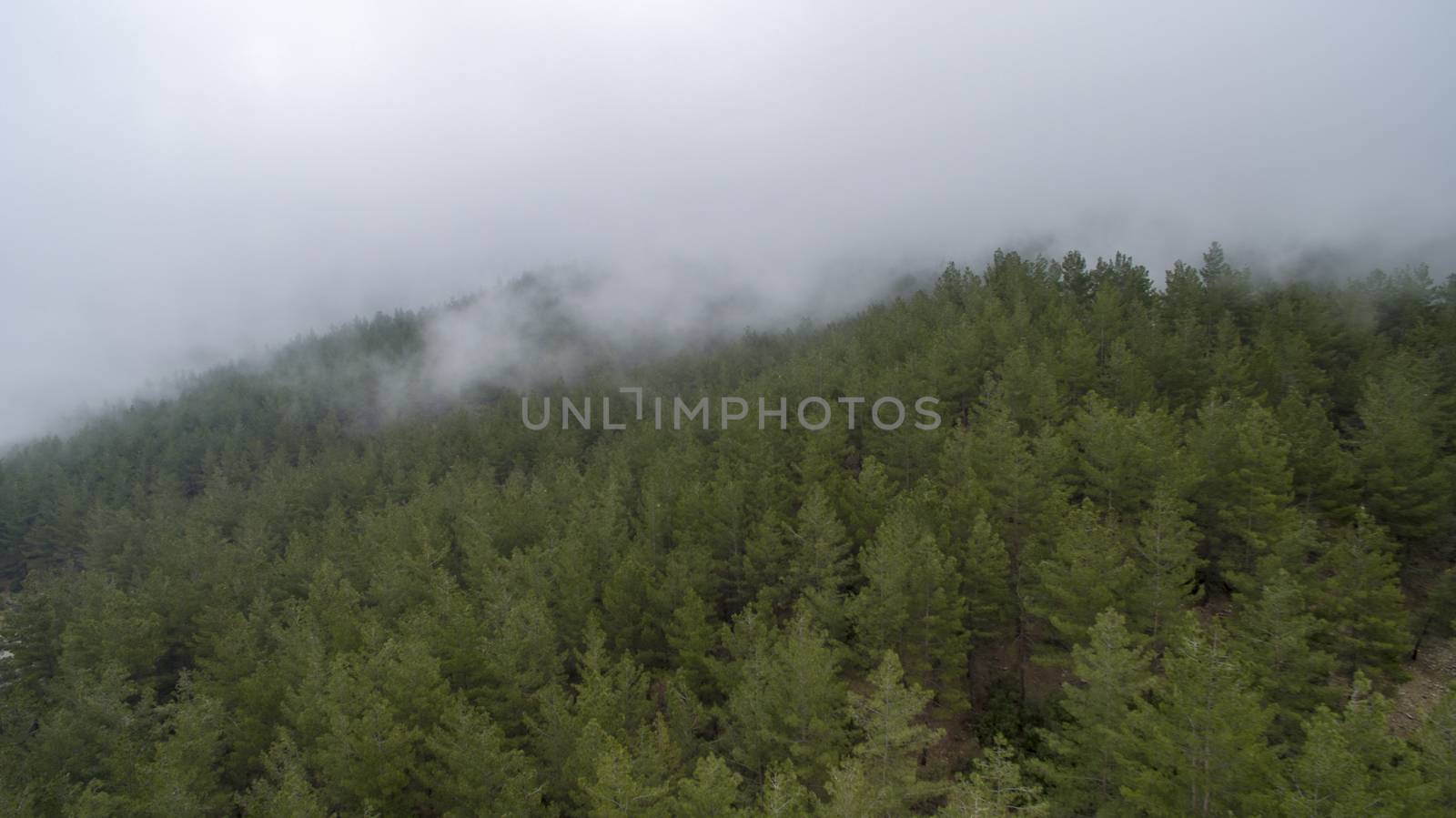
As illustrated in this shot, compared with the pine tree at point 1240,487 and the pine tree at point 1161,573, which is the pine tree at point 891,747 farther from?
the pine tree at point 1240,487

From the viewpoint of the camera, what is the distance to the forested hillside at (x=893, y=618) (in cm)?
1545

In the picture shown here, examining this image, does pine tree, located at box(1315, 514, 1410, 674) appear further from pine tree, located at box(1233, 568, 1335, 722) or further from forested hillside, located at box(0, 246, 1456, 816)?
pine tree, located at box(1233, 568, 1335, 722)

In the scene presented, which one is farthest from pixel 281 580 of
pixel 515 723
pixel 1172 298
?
pixel 1172 298

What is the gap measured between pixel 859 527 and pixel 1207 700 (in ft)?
50.5

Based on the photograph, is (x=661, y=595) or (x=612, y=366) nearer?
(x=661, y=595)

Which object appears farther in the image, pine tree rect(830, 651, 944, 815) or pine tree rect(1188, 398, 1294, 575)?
pine tree rect(1188, 398, 1294, 575)

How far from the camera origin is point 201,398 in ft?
399

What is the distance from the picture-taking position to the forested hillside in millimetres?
15453

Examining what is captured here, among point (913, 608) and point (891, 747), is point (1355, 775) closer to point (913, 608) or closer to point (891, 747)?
point (891, 747)

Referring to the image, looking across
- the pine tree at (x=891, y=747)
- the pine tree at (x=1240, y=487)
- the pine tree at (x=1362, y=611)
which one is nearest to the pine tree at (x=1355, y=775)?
the pine tree at (x=891, y=747)

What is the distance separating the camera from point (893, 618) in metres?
21.5

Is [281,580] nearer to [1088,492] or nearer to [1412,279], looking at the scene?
[1088,492]

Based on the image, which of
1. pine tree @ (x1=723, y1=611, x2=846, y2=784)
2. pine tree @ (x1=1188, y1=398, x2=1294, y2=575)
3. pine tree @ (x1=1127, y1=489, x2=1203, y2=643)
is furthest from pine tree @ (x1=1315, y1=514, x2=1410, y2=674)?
pine tree @ (x1=723, y1=611, x2=846, y2=784)

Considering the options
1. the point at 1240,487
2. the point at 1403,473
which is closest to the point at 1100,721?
the point at 1240,487
